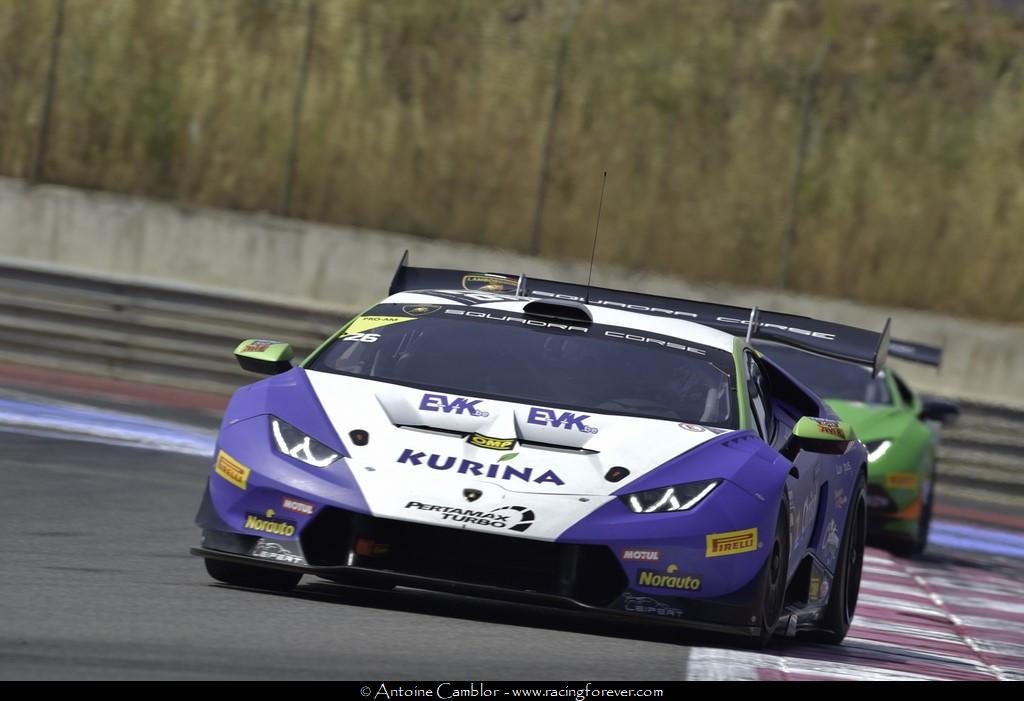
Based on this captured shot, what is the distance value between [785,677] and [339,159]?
17.7 meters

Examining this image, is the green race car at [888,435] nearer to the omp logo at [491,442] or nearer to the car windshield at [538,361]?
the car windshield at [538,361]

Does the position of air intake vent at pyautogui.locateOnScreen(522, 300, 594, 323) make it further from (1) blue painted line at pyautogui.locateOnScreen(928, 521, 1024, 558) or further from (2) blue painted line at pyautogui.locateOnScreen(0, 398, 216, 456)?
(1) blue painted line at pyautogui.locateOnScreen(928, 521, 1024, 558)

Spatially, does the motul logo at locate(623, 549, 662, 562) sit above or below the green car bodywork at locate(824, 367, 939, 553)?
above

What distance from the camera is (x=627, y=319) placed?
27.2 feet

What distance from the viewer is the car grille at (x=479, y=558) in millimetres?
6707

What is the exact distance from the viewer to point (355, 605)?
7160mm

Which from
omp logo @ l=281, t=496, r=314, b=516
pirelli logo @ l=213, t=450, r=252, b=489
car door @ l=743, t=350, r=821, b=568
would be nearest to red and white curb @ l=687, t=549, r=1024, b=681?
car door @ l=743, t=350, r=821, b=568

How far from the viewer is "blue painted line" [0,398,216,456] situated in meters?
14.1

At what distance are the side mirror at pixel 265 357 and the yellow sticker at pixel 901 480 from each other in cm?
681

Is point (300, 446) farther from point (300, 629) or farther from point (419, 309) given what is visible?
point (419, 309)

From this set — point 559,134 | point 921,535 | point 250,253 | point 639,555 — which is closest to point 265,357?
point 639,555

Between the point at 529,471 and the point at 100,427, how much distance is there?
28.3 feet

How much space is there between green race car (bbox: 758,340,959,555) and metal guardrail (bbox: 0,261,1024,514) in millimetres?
3782

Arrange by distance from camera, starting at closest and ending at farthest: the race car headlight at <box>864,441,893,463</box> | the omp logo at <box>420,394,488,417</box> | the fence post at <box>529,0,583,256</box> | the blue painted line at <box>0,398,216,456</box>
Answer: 1. the omp logo at <box>420,394,488,417</box>
2. the race car headlight at <box>864,441,893,463</box>
3. the blue painted line at <box>0,398,216,456</box>
4. the fence post at <box>529,0,583,256</box>
